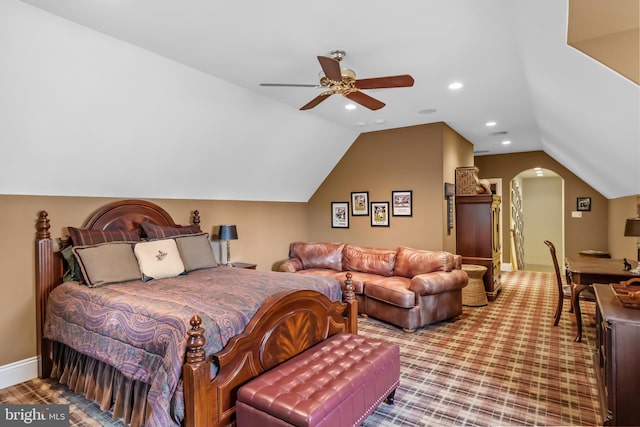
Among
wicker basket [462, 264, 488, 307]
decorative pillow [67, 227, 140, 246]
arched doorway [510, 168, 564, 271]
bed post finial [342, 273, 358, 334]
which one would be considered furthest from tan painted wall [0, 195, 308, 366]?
arched doorway [510, 168, 564, 271]

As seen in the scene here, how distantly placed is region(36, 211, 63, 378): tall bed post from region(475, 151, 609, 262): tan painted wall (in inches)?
342

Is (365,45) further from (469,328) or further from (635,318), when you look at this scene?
(469,328)

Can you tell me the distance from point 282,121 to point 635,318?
165 inches

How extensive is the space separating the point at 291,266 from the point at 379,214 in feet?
5.78

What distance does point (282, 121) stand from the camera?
4988 millimetres

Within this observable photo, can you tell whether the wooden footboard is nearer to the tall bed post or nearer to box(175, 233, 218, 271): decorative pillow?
box(175, 233, 218, 271): decorative pillow

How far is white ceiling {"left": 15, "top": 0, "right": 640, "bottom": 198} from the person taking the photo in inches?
94.1

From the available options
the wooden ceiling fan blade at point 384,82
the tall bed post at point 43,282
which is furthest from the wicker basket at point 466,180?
the tall bed post at point 43,282

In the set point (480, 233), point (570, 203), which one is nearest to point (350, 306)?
point (480, 233)

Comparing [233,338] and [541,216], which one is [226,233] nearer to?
[233,338]

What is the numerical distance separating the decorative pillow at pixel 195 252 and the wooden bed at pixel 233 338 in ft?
1.94

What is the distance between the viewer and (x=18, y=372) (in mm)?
3229

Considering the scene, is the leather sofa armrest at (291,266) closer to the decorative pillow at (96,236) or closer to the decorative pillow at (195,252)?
the decorative pillow at (195,252)

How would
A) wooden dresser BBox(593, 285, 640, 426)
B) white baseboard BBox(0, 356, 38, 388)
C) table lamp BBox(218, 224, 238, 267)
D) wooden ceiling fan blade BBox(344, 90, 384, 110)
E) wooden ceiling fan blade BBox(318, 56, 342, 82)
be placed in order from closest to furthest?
wooden dresser BBox(593, 285, 640, 426), wooden ceiling fan blade BBox(318, 56, 342, 82), white baseboard BBox(0, 356, 38, 388), wooden ceiling fan blade BBox(344, 90, 384, 110), table lamp BBox(218, 224, 238, 267)
